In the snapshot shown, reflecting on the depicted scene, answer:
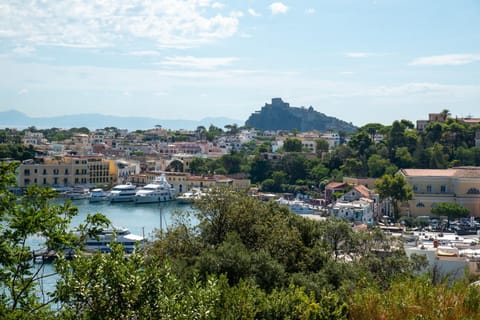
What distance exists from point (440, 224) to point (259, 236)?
11412mm

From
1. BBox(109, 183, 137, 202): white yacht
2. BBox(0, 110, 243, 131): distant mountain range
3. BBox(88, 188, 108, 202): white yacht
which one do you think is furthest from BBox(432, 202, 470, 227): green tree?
BBox(0, 110, 243, 131): distant mountain range

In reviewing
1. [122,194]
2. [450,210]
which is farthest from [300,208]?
[122,194]

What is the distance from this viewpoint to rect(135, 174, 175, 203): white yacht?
22.5 meters

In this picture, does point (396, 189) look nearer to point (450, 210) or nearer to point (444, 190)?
point (450, 210)

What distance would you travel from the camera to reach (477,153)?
20938mm

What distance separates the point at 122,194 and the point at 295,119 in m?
37.1

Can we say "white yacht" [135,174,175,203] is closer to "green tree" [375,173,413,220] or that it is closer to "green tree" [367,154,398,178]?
"green tree" [367,154,398,178]

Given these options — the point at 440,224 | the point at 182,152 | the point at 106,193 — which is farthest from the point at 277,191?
the point at 182,152

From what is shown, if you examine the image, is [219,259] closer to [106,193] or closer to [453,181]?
[453,181]

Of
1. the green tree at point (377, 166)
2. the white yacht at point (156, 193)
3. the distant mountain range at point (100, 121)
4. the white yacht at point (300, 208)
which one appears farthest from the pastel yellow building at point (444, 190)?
the distant mountain range at point (100, 121)

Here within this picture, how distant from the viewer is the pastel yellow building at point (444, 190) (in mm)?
17516

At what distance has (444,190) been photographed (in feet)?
58.5

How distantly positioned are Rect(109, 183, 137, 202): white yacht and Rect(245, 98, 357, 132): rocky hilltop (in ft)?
116

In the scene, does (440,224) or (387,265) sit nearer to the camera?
(387,265)
